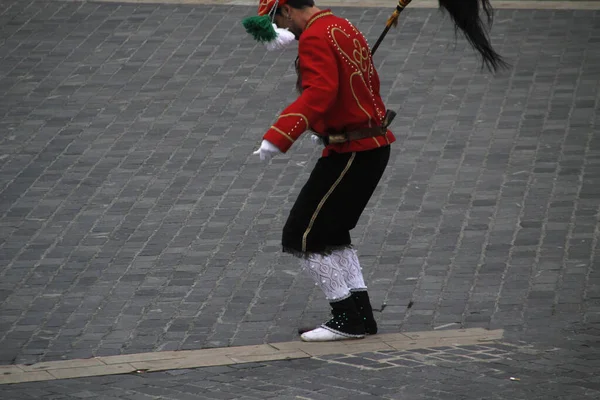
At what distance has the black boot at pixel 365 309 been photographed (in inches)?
247

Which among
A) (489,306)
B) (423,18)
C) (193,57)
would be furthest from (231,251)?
(423,18)

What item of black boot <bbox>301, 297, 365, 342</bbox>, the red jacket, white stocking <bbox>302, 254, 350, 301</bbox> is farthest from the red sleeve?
black boot <bbox>301, 297, 365, 342</bbox>

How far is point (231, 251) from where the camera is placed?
292 inches

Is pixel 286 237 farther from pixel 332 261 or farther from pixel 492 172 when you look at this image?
pixel 492 172

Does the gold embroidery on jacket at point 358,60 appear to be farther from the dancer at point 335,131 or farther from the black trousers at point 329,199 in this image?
the black trousers at point 329,199

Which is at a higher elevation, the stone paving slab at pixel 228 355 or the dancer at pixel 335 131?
the dancer at pixel 335 131

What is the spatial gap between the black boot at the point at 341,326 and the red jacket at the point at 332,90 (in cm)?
77

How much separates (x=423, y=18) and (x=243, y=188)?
155 inches

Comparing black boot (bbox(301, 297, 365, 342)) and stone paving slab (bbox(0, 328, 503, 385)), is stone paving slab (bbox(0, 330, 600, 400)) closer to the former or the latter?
stone paving slab (bbox(0, 328, 503, 385))

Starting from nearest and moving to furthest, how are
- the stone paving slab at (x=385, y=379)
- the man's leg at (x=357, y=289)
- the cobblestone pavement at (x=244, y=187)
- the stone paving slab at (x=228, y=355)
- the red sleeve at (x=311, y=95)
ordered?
the stone paving slab at (x=385, y=379) → the red sleeve at (x=311, y=95) → the stone paving slab at (x=228, y=355) → the man's leg at (x=357, y=289) → the cobblestone pavement at (x=244, y=187)

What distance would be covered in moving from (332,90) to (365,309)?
3.92 feet

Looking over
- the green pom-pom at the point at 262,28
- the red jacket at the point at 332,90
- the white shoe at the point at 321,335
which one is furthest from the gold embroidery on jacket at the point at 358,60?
the white shoe at the point at 321,335

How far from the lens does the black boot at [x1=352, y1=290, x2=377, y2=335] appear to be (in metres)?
6.29

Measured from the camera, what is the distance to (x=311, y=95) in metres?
5.79
